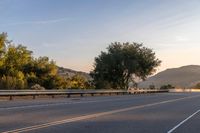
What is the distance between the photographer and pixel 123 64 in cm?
8262

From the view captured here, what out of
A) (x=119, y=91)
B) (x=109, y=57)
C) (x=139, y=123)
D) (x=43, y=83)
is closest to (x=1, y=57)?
(x=43, y=83)

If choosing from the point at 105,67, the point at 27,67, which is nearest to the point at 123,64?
the point at 105,67

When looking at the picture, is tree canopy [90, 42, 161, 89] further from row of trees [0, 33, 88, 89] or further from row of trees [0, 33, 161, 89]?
row of trees [0, 33, 88, 89]

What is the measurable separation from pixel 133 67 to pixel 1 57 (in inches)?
928

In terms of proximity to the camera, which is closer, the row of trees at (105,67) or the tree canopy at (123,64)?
the row of trees at (105,67)

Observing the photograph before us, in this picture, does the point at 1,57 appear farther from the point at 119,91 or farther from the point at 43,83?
the point at 119,91

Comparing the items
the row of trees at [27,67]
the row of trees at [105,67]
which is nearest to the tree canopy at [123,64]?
the row of trees at [105,67]

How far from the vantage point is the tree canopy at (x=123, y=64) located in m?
82.1

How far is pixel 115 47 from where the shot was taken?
83.9 m

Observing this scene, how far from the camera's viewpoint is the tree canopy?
3231 inches

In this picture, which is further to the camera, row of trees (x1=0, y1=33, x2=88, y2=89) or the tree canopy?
the tree canopy

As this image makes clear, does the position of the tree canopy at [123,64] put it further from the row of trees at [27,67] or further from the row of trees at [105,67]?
the row of trees at [27,67]

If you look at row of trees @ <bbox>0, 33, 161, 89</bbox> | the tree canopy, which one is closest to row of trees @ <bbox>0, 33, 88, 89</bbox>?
row of trees @ <bbox>0, 33, 161, 89</bbox>

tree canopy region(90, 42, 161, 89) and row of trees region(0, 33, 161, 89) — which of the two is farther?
tree canopy region(90, 42, 161, 89)
